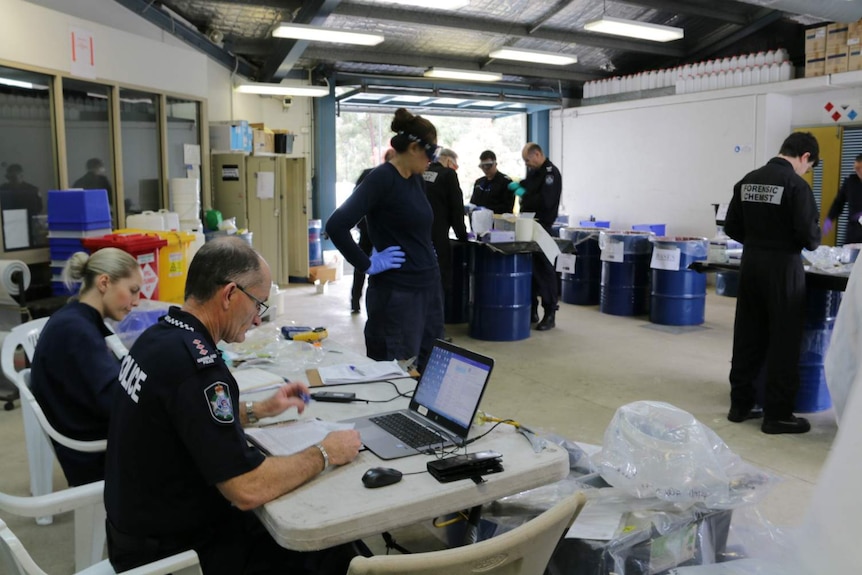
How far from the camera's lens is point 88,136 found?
19.2ft

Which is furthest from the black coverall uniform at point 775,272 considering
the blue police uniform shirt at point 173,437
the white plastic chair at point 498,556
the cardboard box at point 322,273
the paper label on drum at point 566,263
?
the cardboard box at point 322,273

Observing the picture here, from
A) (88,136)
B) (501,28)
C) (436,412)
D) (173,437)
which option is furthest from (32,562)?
(501,28)

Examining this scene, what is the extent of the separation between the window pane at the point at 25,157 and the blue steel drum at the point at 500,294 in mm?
3431

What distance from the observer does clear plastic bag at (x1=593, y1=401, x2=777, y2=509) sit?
210cm

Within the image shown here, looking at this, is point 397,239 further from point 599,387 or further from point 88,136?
point 88,136

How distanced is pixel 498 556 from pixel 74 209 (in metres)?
4.55

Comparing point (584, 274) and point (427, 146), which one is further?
point (584, 274)

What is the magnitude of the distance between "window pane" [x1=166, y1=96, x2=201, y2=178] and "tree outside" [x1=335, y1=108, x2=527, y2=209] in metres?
7.40

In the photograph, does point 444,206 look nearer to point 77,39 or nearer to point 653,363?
point 653,363

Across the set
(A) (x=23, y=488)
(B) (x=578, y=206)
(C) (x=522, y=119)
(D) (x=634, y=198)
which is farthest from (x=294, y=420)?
(C) (x=522, y=119)

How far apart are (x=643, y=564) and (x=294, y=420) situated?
1064 millimetres

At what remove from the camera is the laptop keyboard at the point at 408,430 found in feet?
6.28

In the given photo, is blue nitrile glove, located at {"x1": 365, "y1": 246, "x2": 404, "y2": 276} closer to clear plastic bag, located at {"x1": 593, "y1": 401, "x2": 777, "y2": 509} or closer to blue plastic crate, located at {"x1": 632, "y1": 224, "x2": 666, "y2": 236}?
Result: clear plastic bag, located at {"x1": 593, "y1": 401, "x2": 777, "y2": 509}

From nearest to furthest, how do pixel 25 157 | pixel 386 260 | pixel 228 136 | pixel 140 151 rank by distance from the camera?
pixel 386 260
pixel 25 157
pixel 140 151
pixel 228 136
